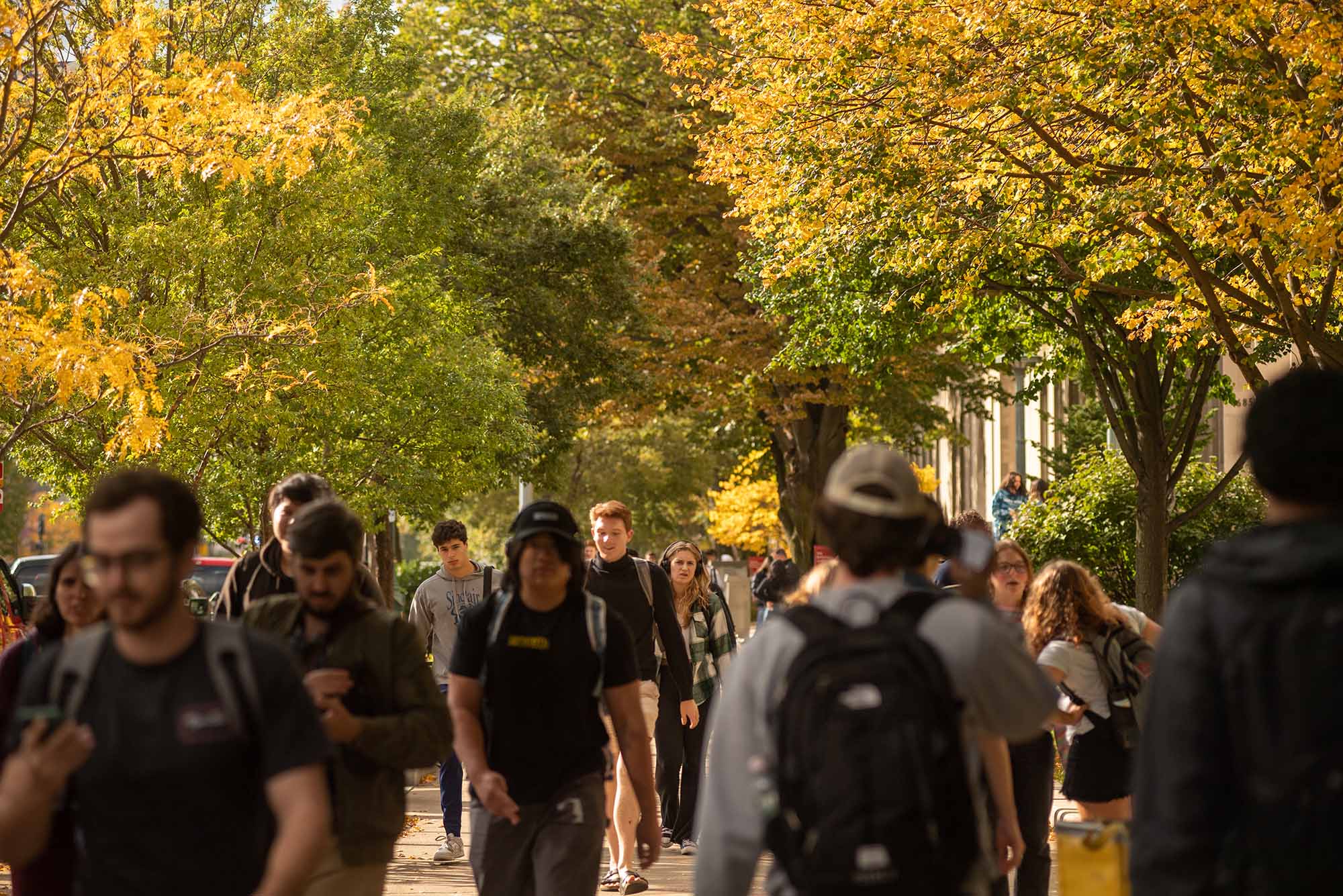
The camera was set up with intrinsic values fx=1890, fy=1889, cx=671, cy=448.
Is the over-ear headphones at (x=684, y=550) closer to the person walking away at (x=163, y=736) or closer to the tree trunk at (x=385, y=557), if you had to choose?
the person walking away at (x=163, y=736)

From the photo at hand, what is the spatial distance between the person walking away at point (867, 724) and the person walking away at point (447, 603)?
695 cm

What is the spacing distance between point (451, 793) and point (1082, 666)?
480 centimetres

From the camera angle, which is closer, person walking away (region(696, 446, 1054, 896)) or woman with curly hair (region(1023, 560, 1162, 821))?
person walking away (region(696, 446, 1054, 896))

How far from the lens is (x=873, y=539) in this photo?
12.1ft

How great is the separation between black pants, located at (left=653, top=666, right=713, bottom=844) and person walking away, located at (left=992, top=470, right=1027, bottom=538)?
44.4 feet

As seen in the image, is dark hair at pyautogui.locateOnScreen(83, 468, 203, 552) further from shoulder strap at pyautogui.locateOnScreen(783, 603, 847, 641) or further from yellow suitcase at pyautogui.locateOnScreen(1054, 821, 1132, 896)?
yellow suitcase at pyautogui.locateOnScreen(1054, 821, 1132, 896)

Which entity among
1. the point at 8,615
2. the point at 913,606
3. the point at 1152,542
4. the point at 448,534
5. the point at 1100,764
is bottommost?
the point at 1100,764

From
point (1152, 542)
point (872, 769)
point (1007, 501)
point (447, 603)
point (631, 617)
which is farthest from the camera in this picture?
point (1007, 501)

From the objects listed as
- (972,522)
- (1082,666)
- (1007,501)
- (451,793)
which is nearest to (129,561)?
(1082,666)

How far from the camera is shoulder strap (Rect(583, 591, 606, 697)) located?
5.77 metres

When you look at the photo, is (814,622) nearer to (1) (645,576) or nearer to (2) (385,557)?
(1) (645,576)

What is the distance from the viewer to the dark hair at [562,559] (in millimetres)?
5816

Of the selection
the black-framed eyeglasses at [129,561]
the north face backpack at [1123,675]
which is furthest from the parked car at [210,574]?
the black-framed eyeglasses at [129,561]

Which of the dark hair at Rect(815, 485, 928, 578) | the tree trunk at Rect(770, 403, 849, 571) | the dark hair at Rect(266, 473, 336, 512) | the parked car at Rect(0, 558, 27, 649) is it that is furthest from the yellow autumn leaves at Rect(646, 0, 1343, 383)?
the tree trunk at Rect(770, 403, 849, 571)
